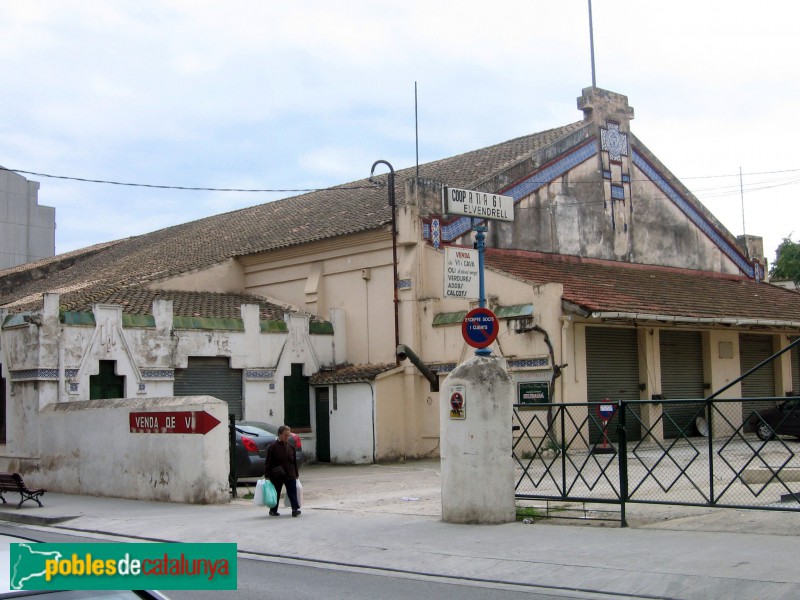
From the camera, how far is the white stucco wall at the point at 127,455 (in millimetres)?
17781

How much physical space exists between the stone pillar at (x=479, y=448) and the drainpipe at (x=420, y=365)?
1160 centimetres

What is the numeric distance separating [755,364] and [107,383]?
1855 centimetres

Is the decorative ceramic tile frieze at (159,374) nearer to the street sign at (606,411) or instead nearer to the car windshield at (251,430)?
the car windshield at (251,430)

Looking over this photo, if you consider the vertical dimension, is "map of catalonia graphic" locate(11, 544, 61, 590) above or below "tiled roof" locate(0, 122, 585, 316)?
below

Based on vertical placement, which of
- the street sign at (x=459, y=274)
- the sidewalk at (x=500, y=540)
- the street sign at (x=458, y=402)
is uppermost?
the street sign at (x=459, y=274)

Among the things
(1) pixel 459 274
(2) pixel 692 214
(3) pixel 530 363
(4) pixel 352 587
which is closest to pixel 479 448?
(1) pixel 459 274

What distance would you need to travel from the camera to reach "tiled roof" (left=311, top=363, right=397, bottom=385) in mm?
26172

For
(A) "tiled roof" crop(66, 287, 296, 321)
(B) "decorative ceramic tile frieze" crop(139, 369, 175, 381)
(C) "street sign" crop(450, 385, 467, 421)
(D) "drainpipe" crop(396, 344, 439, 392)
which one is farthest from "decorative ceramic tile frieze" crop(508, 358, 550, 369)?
(C) "street sign" crop(450, 385, 467, 421)

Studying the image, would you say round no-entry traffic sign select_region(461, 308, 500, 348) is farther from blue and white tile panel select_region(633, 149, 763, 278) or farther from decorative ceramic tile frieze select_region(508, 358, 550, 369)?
blue and white tile panel select_region(633, 149, 763, 278)

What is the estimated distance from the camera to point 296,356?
27.4 m

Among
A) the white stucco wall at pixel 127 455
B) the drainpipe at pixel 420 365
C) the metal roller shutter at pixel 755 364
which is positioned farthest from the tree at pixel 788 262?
the white stucco wall at pixel 127 455

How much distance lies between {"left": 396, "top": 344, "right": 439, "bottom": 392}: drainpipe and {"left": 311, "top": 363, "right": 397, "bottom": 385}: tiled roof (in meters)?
0.66

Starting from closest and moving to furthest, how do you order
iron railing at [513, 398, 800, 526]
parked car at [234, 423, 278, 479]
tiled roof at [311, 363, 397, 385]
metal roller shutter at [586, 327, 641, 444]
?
iron railing at [513, 398, 800, 526] < parked car at [234, 423, 278, 479] < metal roller shutter at [586, 327, 641, 444] < tiled roof at [311, 363, 397, 385]

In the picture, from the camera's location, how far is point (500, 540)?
41.3 ft
